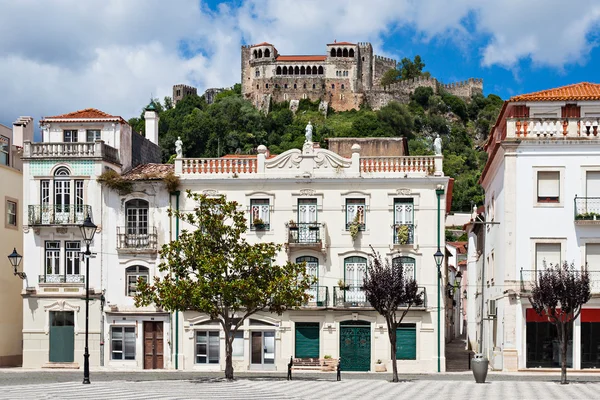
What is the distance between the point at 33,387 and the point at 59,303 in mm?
15924

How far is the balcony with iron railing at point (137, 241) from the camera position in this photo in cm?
4909

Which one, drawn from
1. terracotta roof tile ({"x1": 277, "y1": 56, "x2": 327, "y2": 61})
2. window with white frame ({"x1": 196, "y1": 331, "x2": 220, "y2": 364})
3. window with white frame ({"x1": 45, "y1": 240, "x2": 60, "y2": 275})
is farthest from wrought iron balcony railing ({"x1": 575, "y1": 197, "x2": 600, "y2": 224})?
terracotta roof tile ({"x1": 277, "y1": 56, "x2": 327, "y2": 61})

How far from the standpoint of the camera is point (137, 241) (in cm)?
4931

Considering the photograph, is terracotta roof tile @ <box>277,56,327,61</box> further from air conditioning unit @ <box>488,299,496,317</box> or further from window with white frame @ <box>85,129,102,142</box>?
air conditioning unit @ <box>488,299,496,317</box>

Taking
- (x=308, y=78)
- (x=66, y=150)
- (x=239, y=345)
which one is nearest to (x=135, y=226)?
(x=66, y=150)

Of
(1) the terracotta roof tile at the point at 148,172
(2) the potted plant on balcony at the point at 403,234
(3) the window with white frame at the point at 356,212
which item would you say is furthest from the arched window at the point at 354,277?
(1) the terracotta roof tile at the point at 148,172

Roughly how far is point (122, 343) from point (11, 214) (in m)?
9.66

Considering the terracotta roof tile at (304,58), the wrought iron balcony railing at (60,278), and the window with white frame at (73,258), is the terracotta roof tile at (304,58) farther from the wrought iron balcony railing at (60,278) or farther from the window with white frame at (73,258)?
the wrought iron balcony railing at (60,278)

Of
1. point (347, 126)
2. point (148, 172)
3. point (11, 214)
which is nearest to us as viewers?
point (148, 172)

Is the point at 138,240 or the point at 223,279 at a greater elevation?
the point at 138,240

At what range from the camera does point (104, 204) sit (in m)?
49.8

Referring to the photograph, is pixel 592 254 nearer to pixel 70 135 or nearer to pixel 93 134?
pixel 93 134

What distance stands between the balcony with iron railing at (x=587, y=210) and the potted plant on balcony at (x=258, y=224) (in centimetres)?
1389

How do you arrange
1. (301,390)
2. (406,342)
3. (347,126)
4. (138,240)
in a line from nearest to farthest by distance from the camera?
(301,390)
(406,342)
(138,240)
(347,126)
